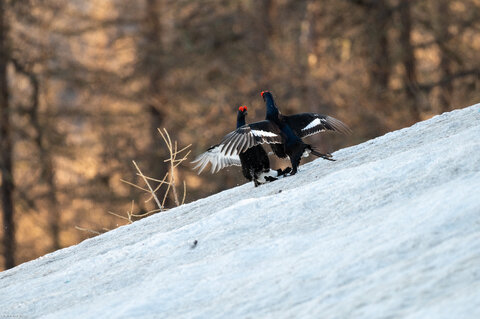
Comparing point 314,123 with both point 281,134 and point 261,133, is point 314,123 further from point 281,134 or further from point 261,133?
point 261,133

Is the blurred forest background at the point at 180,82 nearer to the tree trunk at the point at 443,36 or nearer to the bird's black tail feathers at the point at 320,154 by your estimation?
the tree trunk at the point at 443,36

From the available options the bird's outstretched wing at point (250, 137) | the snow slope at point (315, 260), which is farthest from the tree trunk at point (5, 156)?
the snow slope at point (315, 260)

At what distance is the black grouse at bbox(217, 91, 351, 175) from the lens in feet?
19.3

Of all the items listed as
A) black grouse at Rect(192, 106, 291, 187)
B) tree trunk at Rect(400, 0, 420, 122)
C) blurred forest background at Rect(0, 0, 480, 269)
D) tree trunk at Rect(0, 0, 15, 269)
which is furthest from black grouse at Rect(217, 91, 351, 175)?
tree trunk at Rect(0, 0, 15, 269)

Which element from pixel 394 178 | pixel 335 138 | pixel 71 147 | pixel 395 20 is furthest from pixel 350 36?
pixel 394 178

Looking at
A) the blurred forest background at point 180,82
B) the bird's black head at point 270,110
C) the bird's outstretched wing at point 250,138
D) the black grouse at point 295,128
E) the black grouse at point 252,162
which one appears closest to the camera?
the bird's outstretched wing at point 250,138

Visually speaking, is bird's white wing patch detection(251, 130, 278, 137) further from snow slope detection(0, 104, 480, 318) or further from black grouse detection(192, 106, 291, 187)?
snow slope detection(0, 104, 480, 318)

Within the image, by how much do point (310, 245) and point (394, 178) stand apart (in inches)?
27.5

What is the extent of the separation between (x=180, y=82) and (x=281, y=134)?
51.1 feet

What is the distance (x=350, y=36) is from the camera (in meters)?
18.7

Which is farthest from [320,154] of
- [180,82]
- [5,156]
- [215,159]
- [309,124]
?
[180,82]

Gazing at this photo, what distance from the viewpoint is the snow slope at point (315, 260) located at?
240 centimetres

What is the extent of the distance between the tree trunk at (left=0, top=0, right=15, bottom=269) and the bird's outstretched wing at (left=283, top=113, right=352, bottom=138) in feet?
46.5

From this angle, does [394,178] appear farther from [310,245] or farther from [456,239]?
[456,239]
